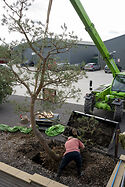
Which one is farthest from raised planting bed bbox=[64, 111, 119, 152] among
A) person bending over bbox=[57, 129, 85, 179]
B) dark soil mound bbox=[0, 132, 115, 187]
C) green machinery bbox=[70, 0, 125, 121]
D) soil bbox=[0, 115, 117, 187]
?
green machinery bbox=[70, 0, 125, 121]

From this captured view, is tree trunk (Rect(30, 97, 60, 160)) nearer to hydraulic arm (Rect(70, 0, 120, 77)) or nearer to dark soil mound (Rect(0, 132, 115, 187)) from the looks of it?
dark soil mound (Rect(0, 132, 115, 187))

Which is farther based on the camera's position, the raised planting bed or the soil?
the raised planting bed

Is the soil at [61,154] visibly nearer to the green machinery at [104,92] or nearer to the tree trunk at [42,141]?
the tree trunk at [42,141]

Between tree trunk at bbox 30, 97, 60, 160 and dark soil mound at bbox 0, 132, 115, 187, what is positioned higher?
tree trunk at bbox 30, 97, 60, 160

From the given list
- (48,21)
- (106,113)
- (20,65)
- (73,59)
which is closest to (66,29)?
(48,21)

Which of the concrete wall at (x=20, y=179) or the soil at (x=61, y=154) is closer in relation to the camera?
the concrete wall at (x=20, y=179)

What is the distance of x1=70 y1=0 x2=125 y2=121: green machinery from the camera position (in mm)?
6305

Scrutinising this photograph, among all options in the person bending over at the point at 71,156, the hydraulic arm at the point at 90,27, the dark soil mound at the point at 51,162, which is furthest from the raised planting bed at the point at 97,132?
the hydraulic arm at the point at 90,27

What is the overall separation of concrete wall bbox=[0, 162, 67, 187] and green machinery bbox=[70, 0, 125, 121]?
12.8 feet

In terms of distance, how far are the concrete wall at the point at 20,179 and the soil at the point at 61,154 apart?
301 mm

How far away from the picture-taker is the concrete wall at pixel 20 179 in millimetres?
3307

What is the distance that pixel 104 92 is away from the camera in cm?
754

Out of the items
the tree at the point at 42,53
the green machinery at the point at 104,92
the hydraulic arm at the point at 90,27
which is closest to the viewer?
the tree at the point at 42,53

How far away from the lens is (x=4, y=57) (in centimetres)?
367
